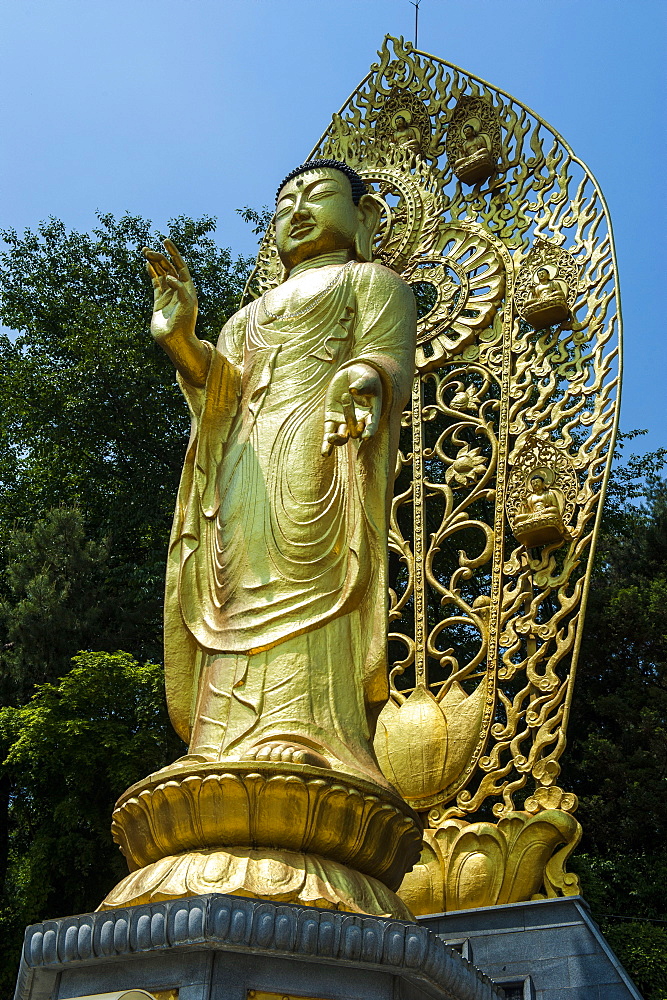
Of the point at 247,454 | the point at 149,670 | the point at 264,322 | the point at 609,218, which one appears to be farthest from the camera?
the point at 149,670

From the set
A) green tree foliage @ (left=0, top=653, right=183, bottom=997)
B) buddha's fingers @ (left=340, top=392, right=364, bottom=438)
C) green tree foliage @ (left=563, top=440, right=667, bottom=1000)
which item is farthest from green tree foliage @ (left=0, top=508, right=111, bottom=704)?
buddha's fingers @ (left=340, top=392, right=364, bottom=438)

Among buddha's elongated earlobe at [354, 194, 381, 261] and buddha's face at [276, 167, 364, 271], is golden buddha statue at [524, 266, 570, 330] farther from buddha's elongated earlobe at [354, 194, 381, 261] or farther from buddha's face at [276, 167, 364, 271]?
buddha's face at [276, 167, 364, 271]

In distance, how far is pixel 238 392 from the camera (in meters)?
4.89

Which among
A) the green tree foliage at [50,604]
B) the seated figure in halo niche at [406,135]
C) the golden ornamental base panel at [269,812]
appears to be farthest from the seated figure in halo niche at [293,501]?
the green tree foliage at [50,604]

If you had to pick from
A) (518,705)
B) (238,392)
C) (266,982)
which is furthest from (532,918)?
(238,392)

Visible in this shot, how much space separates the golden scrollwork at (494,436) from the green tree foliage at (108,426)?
2990 mm

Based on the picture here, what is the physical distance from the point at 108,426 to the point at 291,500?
555cm

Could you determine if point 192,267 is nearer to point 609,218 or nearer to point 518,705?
point 609,218

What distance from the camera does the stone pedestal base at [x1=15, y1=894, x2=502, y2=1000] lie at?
2.97m

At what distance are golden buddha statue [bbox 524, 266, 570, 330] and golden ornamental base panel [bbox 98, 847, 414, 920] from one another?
3.39 metres

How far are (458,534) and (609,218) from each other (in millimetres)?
3523

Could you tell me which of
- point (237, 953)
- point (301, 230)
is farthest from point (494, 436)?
point (237, 953)

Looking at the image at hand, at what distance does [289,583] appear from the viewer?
14.0ft

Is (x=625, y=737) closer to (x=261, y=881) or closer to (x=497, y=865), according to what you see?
(x=497, y=865)
